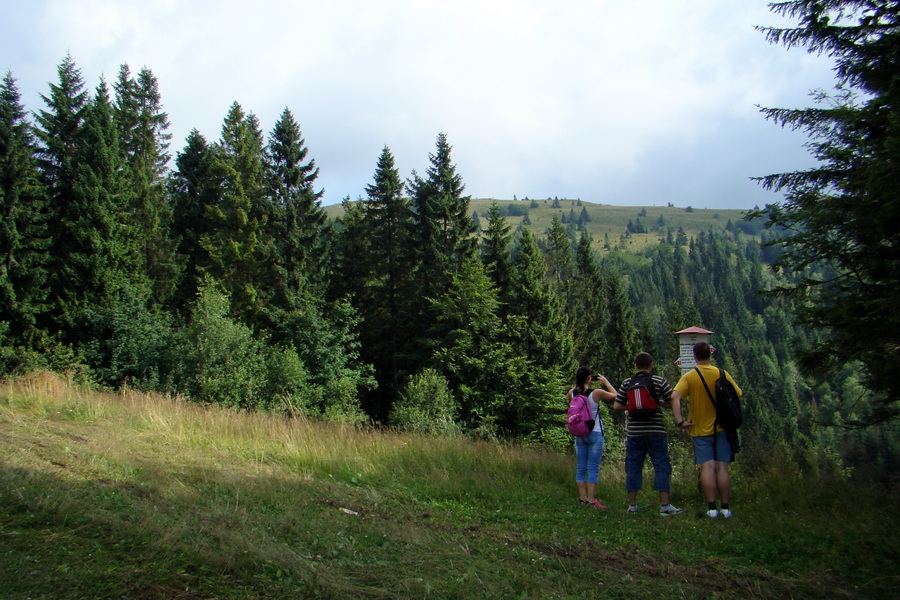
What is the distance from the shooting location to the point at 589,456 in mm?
7480

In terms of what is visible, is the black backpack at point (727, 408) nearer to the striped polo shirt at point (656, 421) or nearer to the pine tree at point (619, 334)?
the striped polo shirt at point (656, 421)

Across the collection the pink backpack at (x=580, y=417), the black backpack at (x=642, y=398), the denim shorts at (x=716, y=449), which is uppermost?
the black backpack at (x=642, y=398)

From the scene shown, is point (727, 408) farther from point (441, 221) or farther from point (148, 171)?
point (148, 171)

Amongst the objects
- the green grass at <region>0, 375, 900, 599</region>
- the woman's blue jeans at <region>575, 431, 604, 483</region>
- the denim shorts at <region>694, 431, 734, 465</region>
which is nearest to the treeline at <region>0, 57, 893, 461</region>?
the green grass at <region>0, 375, 900, 599</region>

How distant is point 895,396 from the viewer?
6328mm

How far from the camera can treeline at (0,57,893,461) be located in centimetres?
2677

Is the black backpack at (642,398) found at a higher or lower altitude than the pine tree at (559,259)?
lower

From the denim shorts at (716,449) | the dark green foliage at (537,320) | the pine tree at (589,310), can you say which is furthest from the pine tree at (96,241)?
the pine tree at (589,310)

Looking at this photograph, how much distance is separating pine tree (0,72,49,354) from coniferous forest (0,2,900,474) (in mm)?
81

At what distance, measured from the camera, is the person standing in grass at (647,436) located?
22.3 ft

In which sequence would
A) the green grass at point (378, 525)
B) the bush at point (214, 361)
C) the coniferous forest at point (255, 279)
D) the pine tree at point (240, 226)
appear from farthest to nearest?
1. the pine tree at point (240, 226)
2. the coniferous forest at point (255, 279)
3. the bush at point (214, 361)
4. the green grass at point (378, 525)

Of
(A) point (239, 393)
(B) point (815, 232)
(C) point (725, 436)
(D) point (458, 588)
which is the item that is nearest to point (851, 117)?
(B) point (815, 232)

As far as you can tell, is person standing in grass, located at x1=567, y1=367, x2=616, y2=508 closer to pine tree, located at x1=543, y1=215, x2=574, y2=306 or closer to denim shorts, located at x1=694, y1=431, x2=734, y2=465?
denim shorts, located at x1=694, y1=431, x2=734, y2=465

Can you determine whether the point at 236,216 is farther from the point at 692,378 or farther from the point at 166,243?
the point at 692,378
